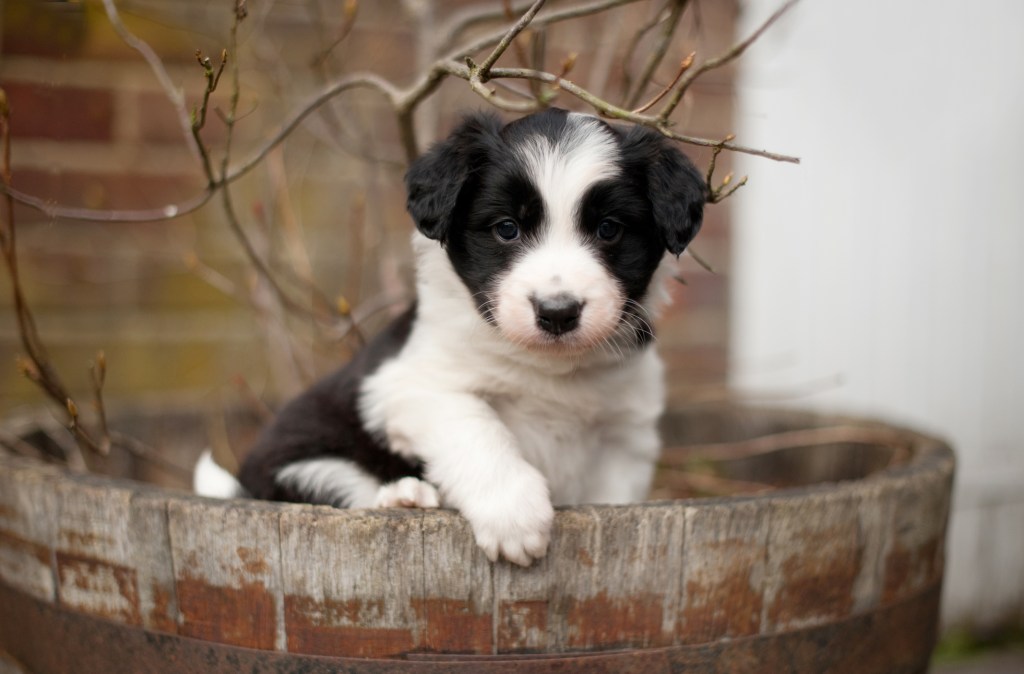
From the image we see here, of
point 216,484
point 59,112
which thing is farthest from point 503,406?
point 59,112

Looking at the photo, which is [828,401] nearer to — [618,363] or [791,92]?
[791,92]

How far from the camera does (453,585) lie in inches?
73.0

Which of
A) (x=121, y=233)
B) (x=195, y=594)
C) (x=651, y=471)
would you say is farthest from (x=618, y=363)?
(x=121, y=233)

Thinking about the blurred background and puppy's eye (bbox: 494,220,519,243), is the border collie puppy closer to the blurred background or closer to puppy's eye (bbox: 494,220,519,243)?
puppy's eye (bbox: 494,220,519,243)

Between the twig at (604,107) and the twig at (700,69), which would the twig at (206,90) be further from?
the twig at (700,69)

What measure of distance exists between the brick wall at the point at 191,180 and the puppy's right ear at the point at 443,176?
1156 mm

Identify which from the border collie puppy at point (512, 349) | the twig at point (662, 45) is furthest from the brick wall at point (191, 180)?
the border collie puppy at point (512, 349)

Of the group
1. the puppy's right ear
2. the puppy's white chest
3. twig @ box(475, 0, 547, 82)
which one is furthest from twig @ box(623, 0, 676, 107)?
the puppy's white chest

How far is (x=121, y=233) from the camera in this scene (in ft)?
13.3

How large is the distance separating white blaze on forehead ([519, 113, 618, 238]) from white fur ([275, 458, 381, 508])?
2.45 ft

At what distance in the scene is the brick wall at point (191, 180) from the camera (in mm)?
3666

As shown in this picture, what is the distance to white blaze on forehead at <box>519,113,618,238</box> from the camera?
2191 millimetres

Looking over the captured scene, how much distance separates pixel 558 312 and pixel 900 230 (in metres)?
→ 3.38

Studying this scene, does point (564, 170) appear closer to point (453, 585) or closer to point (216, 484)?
point (453, 585)
